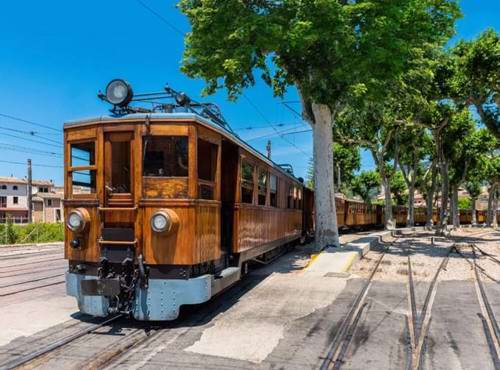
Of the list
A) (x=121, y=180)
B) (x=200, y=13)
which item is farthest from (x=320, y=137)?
(x=121, y=180)

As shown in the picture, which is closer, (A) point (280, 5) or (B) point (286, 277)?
(B) point (286, 277)

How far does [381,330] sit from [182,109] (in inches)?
173

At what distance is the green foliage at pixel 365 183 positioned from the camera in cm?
5766

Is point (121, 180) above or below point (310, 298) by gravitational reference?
above

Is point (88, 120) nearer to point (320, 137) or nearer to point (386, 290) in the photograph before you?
point (386, 290)

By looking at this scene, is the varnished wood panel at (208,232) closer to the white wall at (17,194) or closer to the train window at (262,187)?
the train window at (262,187)

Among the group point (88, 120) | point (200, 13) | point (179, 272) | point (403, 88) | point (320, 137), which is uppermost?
point (200, 13)

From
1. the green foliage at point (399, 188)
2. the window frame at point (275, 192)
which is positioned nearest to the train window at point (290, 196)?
the window frame at point (275, 192)

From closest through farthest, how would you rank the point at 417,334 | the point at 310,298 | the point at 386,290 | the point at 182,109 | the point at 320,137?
the point at 417,334
the point at 182,109
the point at 310,298
the point at 386,290
the point at 320,137

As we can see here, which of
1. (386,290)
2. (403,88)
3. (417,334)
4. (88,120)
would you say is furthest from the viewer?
(403,88)

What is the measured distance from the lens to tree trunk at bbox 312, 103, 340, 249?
1509 cm

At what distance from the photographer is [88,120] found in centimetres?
645

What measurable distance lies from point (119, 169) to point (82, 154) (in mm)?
649

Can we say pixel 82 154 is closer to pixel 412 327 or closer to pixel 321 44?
pixel 412 327
